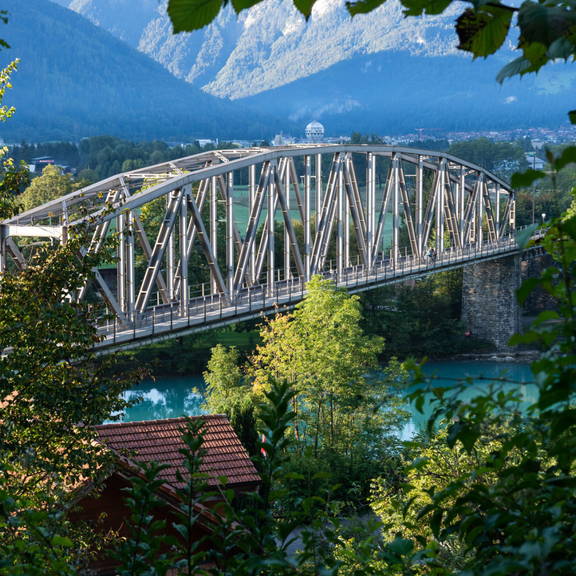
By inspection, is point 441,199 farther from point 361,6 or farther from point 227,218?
point 361,6

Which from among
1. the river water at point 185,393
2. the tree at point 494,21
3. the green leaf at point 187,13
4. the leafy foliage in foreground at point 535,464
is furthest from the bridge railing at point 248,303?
the green leaf at point 187,13

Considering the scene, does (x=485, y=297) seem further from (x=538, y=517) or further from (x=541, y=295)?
(x=538, y=517)

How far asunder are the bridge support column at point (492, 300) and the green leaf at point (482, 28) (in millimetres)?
58072

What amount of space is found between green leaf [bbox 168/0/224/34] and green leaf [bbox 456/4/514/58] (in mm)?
624

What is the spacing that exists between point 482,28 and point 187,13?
745mm

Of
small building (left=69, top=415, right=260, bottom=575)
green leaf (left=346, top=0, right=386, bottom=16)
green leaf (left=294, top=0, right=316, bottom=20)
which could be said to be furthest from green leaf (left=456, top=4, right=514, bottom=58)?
small building (left=69, top=415, right=260, bottom=575)

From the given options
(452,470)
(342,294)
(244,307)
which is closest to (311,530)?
(452,470)

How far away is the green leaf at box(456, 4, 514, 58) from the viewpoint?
8.24ft

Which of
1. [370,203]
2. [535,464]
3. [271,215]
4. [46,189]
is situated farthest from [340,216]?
[535,464]

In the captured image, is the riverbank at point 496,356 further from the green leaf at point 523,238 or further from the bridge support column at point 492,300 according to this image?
the green leaf at point 523,238

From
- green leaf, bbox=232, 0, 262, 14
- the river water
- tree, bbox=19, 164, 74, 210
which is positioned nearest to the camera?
green leaf, bbox=232, 0, 262, 14

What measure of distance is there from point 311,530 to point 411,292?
A: 58197 millimetres

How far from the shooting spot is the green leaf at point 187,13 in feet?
7.47

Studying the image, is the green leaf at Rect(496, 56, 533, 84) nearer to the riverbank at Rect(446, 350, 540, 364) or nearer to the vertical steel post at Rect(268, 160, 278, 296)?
the vertical steel post at Rect(268, 160, 278, 296)
